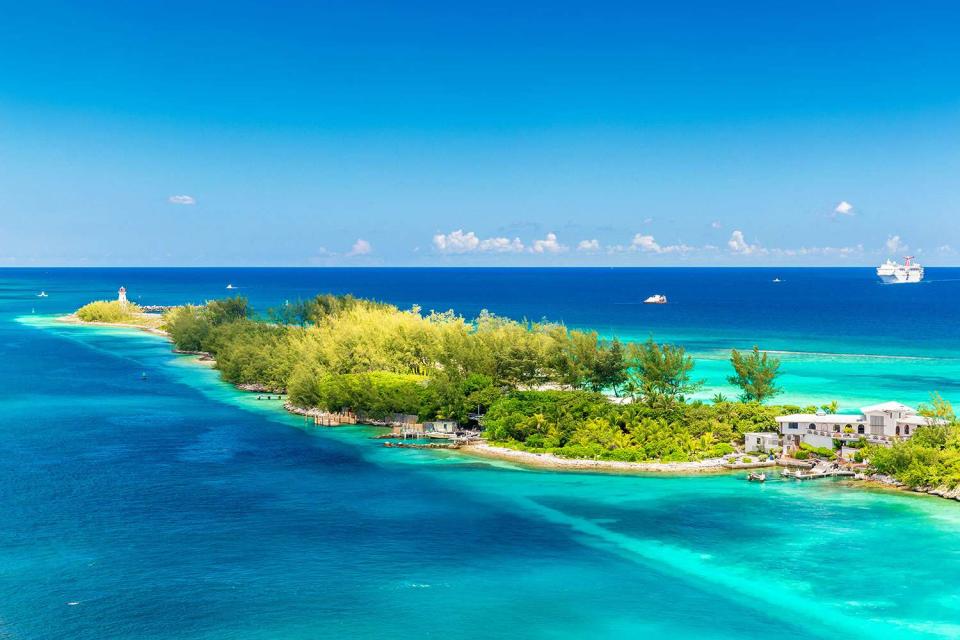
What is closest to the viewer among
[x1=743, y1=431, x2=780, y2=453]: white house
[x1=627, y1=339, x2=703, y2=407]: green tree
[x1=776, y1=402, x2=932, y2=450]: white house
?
[x1=776, y1=402, x2=932, y2=450]: white house

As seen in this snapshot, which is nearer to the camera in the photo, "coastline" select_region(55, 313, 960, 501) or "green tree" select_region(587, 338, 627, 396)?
"coastline" select_region(55, 313, 960, 501)

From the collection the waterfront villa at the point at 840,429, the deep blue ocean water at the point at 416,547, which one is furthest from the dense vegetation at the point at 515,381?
the deep blue ocean water at the point at 416,547

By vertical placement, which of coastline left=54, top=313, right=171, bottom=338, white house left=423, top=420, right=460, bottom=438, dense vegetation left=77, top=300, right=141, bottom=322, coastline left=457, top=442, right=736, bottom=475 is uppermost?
dense vegetation left=77, top=300, right=141, bottom=322

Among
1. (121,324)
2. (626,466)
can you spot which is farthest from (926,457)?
(121,324)

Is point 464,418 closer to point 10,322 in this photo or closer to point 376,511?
point 376,511

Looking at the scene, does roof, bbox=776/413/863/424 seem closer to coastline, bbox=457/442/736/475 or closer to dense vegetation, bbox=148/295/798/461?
dense vegetation, bbox=148/295/798/461

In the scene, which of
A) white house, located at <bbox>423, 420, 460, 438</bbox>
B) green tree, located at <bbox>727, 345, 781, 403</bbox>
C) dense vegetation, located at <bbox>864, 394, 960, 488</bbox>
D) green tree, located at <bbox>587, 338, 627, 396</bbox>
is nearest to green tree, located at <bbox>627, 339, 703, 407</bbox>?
green tree, located at <bbox>587, 338, 627, 396</bbox>

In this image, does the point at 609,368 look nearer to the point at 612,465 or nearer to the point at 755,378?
the point at 755,378
